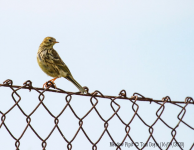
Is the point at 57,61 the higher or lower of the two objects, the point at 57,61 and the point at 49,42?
the lower

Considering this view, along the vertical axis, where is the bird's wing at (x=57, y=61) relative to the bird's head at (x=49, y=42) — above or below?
below

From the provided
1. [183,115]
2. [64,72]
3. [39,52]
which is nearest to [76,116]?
[183,115]

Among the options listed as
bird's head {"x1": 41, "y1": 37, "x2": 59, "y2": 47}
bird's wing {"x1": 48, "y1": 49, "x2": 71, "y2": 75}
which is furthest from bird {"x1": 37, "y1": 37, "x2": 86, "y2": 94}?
bird's head {"x1": 41, "y1": 37, "x2": 59, "y2": 47}

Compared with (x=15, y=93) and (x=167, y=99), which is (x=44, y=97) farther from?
(x=167, y=99)

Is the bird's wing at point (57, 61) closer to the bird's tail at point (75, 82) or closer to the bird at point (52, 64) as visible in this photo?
the bird at point (52, 64)

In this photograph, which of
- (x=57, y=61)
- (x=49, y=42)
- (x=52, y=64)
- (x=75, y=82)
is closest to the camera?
(x=75, y=82)

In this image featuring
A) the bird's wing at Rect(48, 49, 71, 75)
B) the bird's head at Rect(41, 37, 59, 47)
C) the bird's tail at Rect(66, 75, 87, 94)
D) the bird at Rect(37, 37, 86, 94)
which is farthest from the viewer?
the bird's head at Rect(41, 37, 59, 47)

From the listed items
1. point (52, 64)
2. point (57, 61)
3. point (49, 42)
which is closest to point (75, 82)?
point (52, 64)

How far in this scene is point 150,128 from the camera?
13.8 feet

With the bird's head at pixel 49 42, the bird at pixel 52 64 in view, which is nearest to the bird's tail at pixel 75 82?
the bird at pixel 52 64

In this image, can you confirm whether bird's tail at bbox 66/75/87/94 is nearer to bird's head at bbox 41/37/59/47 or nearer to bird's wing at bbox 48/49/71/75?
bird's wing at bbox 48/49/71/75

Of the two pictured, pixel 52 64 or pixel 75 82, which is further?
pixel 52 64

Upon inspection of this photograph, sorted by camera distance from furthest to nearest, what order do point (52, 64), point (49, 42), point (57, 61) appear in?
point (49, 42) → point (57, 61) → point (52, 64)

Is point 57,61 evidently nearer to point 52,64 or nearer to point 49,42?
point 52,64
